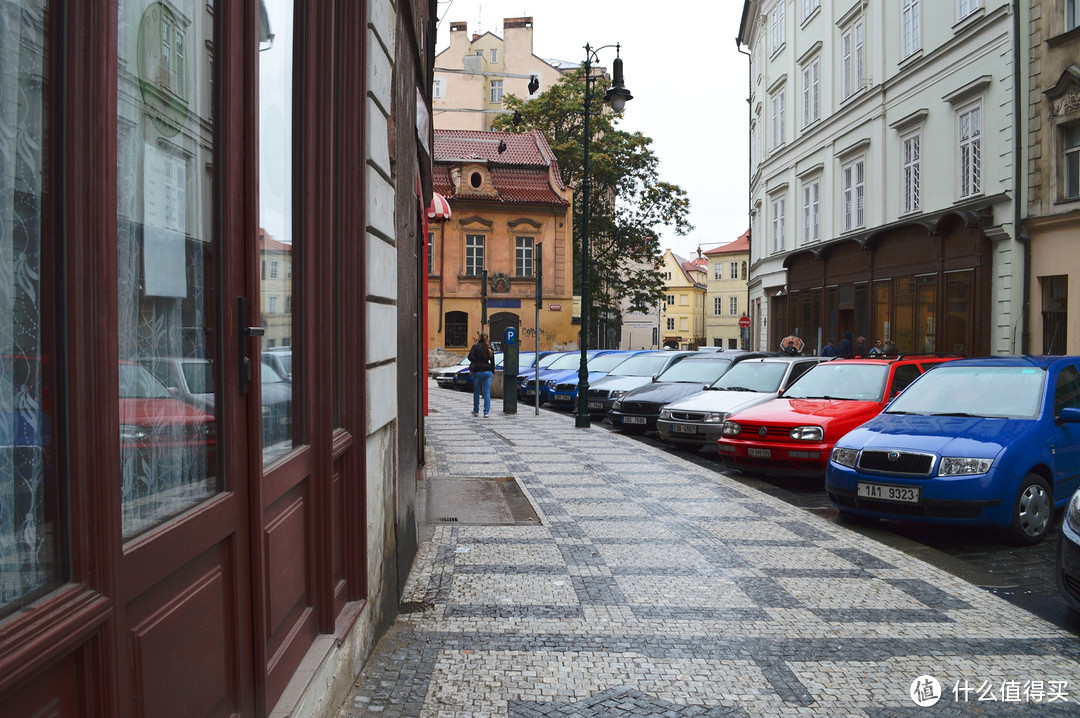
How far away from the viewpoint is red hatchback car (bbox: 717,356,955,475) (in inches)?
424

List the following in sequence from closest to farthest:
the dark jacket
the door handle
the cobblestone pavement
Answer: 1. the door handle
2. the cobblestone pavement
3. the dark jacket

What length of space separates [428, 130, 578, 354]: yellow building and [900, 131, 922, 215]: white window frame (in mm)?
22011

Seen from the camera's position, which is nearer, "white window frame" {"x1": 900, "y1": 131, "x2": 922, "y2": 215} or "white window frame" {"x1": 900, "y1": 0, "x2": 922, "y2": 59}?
"white window frame" {"x1": 900, "y1": 0, "x2": 922, "y2": 59}

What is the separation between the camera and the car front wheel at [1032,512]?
7641 millimetres

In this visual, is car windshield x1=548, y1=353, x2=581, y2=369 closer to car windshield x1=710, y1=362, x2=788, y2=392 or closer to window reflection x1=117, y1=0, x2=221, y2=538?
car windshield x1=710, y1=362, x2=788, y2=392

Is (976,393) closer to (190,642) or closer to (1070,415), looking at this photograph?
(1070,415)

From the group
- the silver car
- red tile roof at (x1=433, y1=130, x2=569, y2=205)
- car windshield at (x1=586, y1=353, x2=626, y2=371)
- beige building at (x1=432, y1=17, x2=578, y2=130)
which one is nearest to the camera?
the silver car

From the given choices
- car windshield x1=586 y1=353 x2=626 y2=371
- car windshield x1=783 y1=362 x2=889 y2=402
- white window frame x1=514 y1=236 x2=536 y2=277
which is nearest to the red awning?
car windshield x1=783 y1=362 x2=889 y2=402

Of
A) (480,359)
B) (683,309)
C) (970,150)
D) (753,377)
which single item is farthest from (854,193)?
(683,309)

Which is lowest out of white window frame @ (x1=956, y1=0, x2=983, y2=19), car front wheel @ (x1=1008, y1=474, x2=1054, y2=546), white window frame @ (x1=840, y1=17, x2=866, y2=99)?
car front wheel @ (x1=1008, y1=474, x2=1054, y2=546)

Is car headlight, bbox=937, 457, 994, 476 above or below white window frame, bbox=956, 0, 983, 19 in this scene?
below

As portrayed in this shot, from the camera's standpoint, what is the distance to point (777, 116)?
35.3 meters

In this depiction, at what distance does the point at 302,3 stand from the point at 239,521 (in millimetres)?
2234

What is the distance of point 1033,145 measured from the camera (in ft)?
61.6
